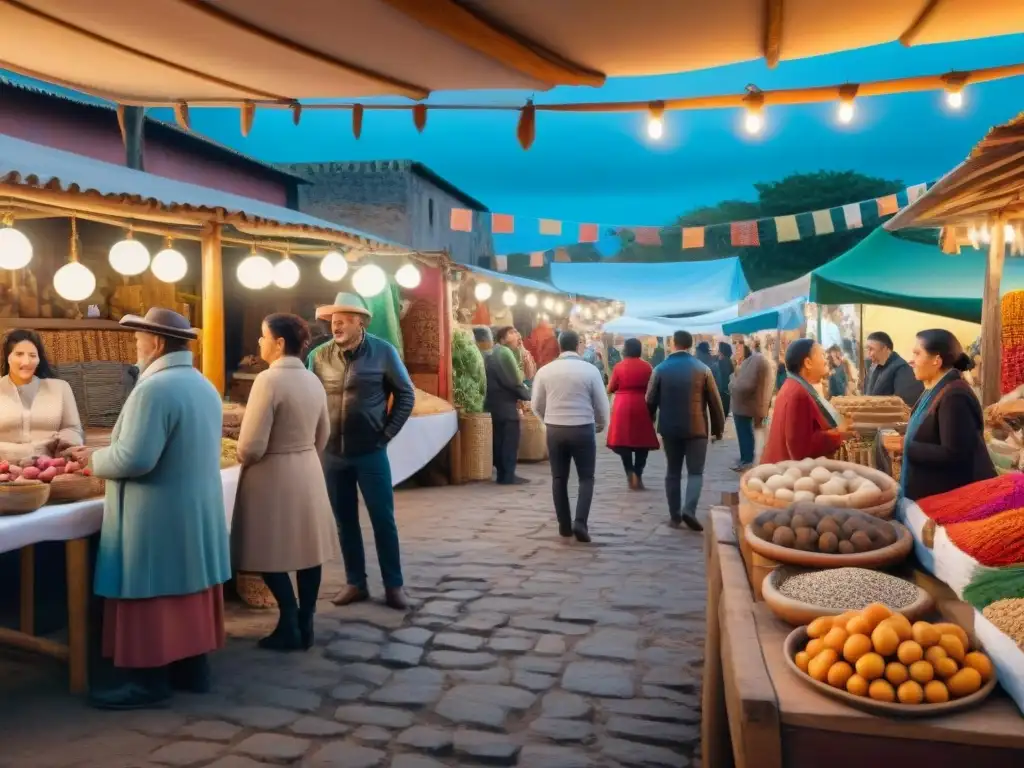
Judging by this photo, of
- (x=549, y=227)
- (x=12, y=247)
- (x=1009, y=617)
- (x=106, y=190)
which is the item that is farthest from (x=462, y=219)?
(x=1009, y=617)

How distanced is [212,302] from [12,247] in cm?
194

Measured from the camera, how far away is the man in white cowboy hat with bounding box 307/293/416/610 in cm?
561

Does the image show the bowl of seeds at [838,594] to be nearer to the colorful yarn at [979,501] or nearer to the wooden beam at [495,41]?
the colorful yarn at [979,501]

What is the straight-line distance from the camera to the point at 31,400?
564 cm

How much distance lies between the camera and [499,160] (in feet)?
534

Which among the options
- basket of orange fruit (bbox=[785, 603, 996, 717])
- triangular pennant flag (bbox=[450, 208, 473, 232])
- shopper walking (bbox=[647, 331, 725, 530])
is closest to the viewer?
basket of orange fruit (bbox=[785, 603, 996, 717])

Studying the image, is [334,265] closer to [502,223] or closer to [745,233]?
[502,223]

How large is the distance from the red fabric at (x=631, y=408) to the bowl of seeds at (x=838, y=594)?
648 centimetres

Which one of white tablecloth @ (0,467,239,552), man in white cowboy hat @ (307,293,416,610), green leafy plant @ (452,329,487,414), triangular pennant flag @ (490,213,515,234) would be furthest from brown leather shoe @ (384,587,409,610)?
triangular pennant flag @ (490,213,515,234)

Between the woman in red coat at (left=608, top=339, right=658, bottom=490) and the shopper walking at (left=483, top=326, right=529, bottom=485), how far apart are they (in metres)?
1.61

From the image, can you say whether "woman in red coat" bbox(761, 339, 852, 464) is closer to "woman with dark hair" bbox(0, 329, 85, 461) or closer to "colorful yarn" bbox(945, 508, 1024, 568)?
"colorful yarn" bbox(945, 508, 1024, 568)

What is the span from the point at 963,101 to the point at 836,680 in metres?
4.87

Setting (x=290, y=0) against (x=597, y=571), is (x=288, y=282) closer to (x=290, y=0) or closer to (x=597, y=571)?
(x=597, y=571)

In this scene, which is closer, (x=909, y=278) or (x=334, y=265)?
(x=334, y=265)
